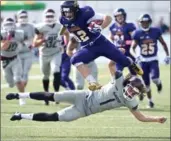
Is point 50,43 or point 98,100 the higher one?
point 50,43

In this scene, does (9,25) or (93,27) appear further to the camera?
(9,25)

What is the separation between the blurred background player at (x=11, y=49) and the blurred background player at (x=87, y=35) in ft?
9.63

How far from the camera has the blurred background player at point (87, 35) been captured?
938 cm

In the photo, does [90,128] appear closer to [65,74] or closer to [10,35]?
[10,35]

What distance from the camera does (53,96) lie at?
8.33m

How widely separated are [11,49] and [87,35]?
318cm

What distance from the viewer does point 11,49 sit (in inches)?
492

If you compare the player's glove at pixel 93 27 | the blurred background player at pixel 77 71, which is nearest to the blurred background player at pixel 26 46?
the blurred background player at pixel 77 71

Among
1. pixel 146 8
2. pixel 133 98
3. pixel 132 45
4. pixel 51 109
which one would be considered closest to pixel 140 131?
pixel 133 98

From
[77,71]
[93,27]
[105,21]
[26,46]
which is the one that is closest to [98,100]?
[93,27]

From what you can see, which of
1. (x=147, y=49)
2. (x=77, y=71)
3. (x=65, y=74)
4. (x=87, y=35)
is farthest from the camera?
(x=65, y=74)

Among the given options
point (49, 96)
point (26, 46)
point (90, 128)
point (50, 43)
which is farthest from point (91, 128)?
point (26, 46)

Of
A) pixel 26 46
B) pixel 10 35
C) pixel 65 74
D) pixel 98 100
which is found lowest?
pixel 65 74

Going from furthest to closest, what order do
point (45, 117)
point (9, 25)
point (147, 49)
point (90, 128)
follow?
point (147, 49) → point (9, 25) → point (90, 128) → point (45, 117)
